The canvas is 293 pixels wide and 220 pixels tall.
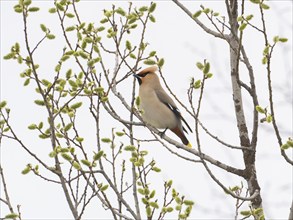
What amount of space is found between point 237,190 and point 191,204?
0.60 meters

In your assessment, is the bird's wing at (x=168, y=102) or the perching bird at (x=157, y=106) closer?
the perching bird at (x=157, y=106)

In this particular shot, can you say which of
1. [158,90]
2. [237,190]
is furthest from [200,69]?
[158,90]

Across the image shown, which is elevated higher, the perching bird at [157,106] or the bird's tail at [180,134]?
→ the perching bird at [157,106]

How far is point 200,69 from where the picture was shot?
13.6ft

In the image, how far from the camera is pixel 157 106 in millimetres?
7566

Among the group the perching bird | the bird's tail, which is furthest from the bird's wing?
the bird's tail

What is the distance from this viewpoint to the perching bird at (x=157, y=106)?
24.6 feet

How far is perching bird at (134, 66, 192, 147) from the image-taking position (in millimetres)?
7488

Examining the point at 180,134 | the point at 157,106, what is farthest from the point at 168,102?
the point at 180,134

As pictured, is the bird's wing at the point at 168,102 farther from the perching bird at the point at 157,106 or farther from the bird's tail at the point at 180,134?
the bird's tail at the point at 180,134

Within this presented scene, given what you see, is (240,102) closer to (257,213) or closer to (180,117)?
(257,213)

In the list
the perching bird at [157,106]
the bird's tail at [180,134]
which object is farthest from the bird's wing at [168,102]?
the bird's tail at [180,134]

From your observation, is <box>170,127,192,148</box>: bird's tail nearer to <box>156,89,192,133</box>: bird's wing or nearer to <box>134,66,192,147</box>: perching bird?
<box>134,66,192,147</box>: perching bird

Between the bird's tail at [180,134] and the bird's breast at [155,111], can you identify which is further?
the bird's tail at [180,134]
